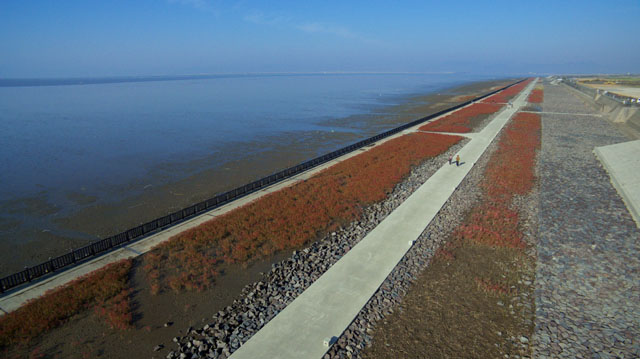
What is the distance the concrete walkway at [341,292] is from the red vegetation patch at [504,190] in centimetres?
226

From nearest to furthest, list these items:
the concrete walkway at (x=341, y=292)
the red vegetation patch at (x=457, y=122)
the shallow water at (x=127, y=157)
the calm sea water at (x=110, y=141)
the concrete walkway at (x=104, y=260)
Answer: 1. the concrete walkway at (x=341, y=292)
2. the concrete walkway at (x=104, y=260)
3. the shallow water at (x=127, y=157)
4. the calm sea water at (x=110, y=141)
5. the red vegetation patch at (x=457, y=122)

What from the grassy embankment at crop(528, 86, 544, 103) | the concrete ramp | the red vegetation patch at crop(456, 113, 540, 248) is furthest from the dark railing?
the grassy embankment at crop(528, 86, 544, 103)

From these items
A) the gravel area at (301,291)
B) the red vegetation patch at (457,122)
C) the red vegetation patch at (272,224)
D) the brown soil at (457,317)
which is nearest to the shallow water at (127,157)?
the red vegetation patch at (272,224)

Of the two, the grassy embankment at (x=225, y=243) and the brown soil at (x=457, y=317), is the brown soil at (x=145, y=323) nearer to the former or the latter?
the grassy embankment at (x=225, y=243)

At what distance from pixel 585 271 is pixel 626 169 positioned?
16.3 m

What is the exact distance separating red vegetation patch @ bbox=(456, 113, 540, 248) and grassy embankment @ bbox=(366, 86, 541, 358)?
0.05 metres

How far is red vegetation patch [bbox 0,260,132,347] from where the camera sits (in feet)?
31.9

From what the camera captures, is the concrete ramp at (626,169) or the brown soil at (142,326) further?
the concrete ramp at (626,169)

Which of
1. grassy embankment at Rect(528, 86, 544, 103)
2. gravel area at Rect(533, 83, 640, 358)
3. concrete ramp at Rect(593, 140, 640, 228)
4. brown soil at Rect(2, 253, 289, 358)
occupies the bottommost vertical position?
brown soil at Rect(2, 253, 289, 358)

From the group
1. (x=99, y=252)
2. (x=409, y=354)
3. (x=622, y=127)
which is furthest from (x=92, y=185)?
(x=622, y=127)

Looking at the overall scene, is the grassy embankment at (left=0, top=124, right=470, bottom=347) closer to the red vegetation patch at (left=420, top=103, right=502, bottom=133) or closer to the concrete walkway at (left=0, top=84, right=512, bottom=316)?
the concrete walkway at (left=0, top=84, right=512, bottom=316)

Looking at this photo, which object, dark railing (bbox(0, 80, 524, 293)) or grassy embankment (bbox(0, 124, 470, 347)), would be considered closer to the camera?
grassy embankment (bbox(0, 124, 470, 347))

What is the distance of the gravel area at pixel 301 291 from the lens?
917 cm

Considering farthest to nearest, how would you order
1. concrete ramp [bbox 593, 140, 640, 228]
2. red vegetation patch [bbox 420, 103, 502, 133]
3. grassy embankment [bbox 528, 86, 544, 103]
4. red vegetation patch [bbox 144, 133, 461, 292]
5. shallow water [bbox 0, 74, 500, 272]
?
grassy embankment [bbox 528, 86, 544, 103]
red vegetation patch [bbox 420, 103, 502, 133]
shallow water [bbox 0, 74, 500, 272]
concrete ramp [bbox 593, 140, 640, 228]
red vegetation patch [bbox 144, 133, 461, 292]
